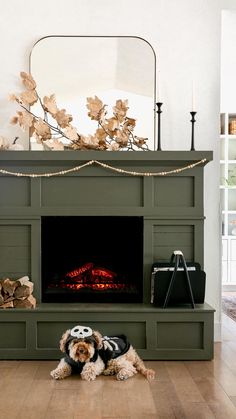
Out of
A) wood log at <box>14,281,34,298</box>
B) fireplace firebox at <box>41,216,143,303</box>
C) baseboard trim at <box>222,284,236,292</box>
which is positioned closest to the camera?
wood log at <box>14,281,34,298</box>

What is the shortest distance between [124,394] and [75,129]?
6.43ft

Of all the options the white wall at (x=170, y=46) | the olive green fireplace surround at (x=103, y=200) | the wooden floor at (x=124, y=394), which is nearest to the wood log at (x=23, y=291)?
the olive green fireplace surround at (x=103, y=200)

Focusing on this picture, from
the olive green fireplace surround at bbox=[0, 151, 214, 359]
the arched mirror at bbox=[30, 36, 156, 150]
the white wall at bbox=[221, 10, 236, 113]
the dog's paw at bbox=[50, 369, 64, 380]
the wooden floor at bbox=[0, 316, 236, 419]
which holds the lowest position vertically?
the wooden floor at bbox=[0, 316, 236, 419]

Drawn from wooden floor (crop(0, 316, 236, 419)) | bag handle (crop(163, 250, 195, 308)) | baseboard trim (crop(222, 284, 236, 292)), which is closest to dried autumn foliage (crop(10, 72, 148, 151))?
bag handle (crop(163, 250, 195, 308))

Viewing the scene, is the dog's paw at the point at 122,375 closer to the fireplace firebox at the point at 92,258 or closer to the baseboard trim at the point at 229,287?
the fireplace firebox at the point at 92,258

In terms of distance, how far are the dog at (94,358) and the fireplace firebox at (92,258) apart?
617mm

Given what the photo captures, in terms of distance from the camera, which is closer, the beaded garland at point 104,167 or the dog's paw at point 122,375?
the dog's paw at point 122,375

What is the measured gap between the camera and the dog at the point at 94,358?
12.2ft

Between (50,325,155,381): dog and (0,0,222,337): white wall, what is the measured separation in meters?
1.16

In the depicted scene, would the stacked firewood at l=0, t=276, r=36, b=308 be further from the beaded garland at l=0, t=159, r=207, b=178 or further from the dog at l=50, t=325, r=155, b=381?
the beaded garland at l=0, t=159, r=207, b=178

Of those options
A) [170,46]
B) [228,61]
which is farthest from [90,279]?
[228,61]

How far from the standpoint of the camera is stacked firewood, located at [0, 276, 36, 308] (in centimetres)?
425

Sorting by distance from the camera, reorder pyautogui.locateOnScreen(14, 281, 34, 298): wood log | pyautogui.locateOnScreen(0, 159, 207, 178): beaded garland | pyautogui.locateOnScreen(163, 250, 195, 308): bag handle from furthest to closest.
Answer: pyautogui.locateOnScreen(0, 159, 207, 178): beaded garland
pyautogui.locateOnScreen(14, 281, 34, 298): wood log
pyautogui.locateOnScreen(163, 250, 195, 308): bag handle

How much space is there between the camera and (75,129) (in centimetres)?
456
